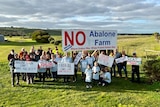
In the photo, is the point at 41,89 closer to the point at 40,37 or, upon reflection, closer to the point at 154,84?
the point at 154,84

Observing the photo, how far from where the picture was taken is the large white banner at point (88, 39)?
16.2 meters

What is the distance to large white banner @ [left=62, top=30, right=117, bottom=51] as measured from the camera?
53.1ft

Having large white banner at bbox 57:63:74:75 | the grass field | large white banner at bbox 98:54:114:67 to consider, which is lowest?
the grass field

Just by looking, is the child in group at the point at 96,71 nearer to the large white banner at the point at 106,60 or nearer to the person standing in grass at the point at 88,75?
the person standing in grass at the point at 88,75

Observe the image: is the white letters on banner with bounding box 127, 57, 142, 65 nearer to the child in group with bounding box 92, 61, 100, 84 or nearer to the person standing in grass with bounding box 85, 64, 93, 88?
the child in group with bounding box 92, 61, 100, 84

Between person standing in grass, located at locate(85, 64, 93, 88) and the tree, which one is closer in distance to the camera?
person standing in grass, located at locate(85, 64, 93, 88)

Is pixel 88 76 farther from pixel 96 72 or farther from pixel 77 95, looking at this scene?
pixel 77 95

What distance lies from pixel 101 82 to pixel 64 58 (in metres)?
2.24

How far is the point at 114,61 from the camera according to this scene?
16.8 m

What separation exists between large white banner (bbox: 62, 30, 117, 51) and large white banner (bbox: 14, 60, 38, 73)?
1851mm

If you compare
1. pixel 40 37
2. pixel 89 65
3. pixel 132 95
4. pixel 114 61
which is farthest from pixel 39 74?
pixel 40 37

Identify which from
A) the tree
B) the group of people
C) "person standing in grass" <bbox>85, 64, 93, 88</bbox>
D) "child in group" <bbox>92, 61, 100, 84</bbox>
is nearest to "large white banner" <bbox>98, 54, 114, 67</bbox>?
the group of people

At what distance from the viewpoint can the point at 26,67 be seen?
50.8 feet

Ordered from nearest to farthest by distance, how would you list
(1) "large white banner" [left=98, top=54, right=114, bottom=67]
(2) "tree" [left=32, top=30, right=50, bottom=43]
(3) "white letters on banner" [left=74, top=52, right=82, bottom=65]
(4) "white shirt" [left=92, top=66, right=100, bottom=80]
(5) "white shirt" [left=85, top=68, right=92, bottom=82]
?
(5) "white shirt" [left=85, top=68, right=92, bottom=82]
(4) "white shirt" [left=92, top=66, right=100, bottom=80]
(1) "large white banner" [left=98, top=54, right=114, bottom=67]
(3) "white letters on banner" [left=74, top=52, right=82, bottom=65]
(2) "tree" [left=32, top=30, right=50, bottom=43]
